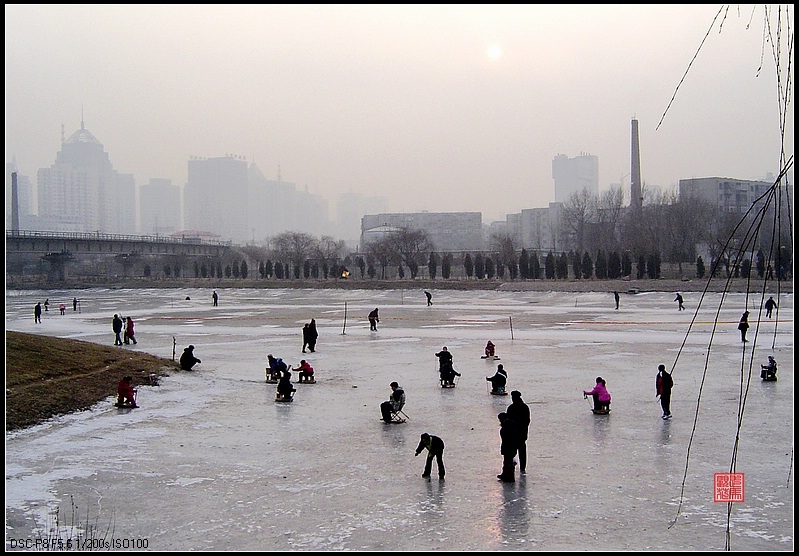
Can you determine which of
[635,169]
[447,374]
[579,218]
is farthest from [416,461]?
[635,169]

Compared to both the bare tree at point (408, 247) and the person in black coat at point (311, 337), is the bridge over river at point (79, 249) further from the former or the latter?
the person in black coat at point (311, 337)

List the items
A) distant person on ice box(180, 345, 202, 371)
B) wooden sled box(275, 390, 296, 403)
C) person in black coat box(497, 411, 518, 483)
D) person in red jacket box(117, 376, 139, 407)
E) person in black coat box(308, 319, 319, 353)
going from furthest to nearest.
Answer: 1. person in black coat box(308, 319, 319, 353)
2. distant person on ice box(180, 345, 202, 371)
3. wooden sled box(275, 390, 296, 403)
4. person in red jacket box(117, 376, 139, 407)
5. person in black coat box(497, 411, 518, 483)

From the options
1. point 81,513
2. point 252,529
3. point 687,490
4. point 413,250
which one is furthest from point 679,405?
point 413,250

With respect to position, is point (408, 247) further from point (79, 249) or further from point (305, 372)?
point (305, 372)

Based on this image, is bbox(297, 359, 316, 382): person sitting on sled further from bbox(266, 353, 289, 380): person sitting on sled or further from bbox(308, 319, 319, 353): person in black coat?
bbox(308, 319, 319, 353): person in black coat

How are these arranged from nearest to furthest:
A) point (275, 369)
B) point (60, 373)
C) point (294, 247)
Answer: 1. point (60, 373)
2. point (275, 369)
3. point (294, 247)

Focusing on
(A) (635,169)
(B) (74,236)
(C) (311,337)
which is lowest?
(C) (311,337)

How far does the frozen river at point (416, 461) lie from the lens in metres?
9.58

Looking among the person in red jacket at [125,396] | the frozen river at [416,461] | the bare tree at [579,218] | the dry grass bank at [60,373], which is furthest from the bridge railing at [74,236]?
the person in red jacket at [125,396]

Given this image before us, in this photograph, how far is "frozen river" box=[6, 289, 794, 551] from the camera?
9578 mm

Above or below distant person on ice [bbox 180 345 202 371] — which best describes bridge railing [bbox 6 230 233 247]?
above

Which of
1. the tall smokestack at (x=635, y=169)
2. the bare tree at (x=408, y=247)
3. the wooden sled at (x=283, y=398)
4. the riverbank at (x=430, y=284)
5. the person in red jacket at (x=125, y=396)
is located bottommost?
the wooden sled at (x=283, y=398)

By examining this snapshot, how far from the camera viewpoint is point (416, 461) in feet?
43.1

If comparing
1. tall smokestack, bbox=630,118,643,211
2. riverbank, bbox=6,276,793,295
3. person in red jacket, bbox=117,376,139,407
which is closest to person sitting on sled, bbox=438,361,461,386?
person in red jacket, bbox=117,376,139,407
